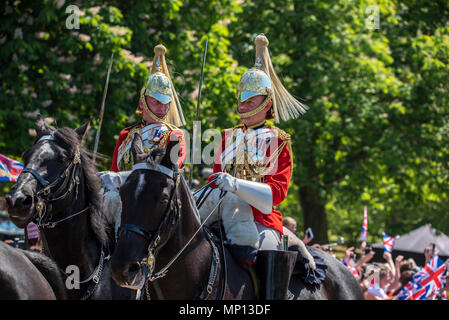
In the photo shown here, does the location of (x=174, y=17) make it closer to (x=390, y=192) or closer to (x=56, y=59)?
(x=56, y=59)

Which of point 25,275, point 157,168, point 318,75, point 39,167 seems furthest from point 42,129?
point 318,75

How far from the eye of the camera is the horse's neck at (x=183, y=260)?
4.58 m

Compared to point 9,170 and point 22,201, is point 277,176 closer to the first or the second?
point 22,201

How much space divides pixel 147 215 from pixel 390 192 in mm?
18543

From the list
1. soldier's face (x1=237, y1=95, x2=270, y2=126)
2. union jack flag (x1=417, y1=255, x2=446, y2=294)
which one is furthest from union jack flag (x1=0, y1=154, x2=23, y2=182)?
union jack flag (x1=417, y1=255, x2=446, y2=294)

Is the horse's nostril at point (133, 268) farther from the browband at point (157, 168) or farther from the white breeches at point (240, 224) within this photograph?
the white breeches at point (240, 224)

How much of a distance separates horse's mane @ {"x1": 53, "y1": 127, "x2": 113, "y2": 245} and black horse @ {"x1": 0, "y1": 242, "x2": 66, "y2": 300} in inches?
23.1

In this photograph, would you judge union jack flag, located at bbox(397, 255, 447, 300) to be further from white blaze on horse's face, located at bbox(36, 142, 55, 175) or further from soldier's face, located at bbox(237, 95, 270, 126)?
white blaze on horse's face, located at bbox(36, 142, 55, 175)

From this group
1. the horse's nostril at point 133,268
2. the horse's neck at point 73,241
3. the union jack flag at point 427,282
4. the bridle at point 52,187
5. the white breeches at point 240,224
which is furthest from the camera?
the union jack flag at point 427,282

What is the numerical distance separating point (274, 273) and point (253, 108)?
1.46 meters

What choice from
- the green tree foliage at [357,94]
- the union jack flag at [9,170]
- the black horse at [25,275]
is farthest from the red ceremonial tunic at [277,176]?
the green tree foliage at [357,94]

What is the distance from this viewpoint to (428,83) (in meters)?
20.2

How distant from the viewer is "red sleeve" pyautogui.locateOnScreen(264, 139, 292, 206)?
5261 mm

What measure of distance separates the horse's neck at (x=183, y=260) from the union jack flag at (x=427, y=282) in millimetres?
7328
